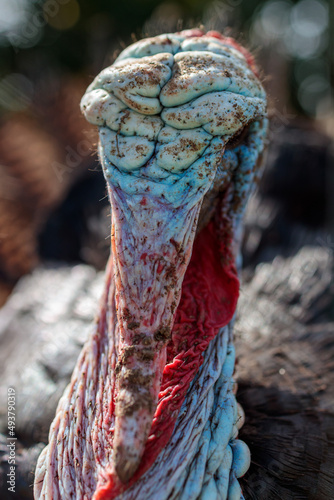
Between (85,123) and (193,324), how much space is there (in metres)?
4.91

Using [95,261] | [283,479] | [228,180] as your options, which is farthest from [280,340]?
[95,261]

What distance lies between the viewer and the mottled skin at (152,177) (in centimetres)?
157

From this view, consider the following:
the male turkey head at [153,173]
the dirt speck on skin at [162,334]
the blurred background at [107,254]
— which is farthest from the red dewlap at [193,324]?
the blurred background at [107,254]

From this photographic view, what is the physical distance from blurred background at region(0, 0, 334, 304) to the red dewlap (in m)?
0.70

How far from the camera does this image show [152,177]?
171 cm

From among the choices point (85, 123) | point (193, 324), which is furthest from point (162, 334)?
Answer: point (85, 123)

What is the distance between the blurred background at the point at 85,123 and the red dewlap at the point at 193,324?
2.29ft

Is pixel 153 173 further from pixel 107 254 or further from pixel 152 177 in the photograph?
pixel 107 254

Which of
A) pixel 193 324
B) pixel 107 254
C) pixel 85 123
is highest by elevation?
pixel 85 123

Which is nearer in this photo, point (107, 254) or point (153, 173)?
point (153, 173)

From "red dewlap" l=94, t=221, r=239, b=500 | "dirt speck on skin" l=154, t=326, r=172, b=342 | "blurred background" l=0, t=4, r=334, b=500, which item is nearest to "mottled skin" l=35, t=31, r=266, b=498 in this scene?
"dirt speck on skin" l=154, t=326, r=172, b=342

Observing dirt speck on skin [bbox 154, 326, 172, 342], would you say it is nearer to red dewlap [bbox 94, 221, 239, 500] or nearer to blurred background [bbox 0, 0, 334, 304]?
red dewlap [bbox 94, 221, 239, 500]

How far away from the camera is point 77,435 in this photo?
193 cm

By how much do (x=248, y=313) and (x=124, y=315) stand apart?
5.67 feet
